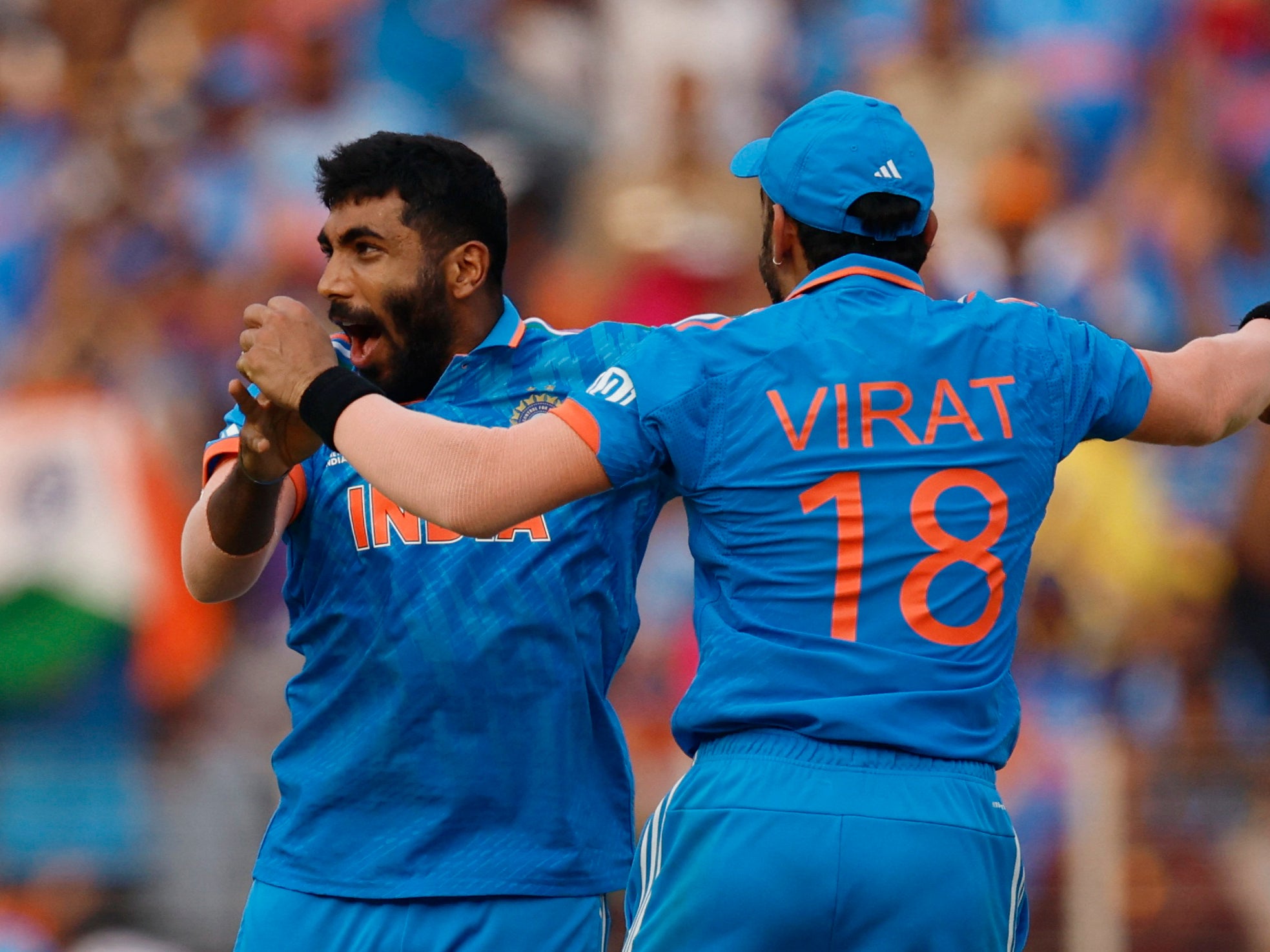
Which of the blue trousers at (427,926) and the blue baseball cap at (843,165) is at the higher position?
the blue baseball cap at (843,165)

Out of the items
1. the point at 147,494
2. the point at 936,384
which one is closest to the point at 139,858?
the point at 147,494

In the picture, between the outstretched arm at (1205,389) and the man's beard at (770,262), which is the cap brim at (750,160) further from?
the outstretched arm at (1205,389)

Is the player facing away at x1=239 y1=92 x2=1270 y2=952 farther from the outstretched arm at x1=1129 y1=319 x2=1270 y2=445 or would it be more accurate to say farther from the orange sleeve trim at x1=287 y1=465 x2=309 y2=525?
the orange sleeve trim at x1=287 y1=465 x2=309 y2=525

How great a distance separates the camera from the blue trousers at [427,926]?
3316mm

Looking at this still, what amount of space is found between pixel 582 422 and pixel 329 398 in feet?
1.51

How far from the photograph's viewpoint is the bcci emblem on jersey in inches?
139

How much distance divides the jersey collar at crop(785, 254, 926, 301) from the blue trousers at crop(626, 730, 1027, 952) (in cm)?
77

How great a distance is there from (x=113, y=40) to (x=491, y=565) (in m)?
7.25

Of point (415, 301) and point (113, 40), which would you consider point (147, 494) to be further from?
point (415, 301)

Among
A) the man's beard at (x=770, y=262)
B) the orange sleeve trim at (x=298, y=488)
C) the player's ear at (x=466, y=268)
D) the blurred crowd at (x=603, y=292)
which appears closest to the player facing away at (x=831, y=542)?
the man's beard at (x=770, y=262)

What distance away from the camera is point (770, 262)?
9.75ft

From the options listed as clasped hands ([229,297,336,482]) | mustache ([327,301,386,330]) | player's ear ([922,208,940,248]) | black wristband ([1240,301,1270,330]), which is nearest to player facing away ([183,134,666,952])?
mustache ([327,301,386,330])

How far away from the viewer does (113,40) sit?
9.56 metres

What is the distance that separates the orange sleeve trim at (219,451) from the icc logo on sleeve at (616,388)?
1040mm
